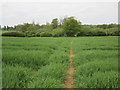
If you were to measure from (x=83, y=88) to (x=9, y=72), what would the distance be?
2.10 m

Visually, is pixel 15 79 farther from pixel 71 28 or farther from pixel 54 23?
pixel 54 23

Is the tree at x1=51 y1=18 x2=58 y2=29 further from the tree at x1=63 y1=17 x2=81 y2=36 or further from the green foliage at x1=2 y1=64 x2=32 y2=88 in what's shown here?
the green foliage at x1=2 y1=64 x2=32 y2=88

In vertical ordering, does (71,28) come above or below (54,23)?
below

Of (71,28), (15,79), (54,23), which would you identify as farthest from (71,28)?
(15,79)

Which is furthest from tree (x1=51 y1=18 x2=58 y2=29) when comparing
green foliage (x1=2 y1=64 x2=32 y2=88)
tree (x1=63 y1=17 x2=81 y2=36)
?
green foliage (x1=2 y1=64 x2=32 y2=88)

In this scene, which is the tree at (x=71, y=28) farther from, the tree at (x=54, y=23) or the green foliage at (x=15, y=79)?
the green foliage at (x=15, y=79)

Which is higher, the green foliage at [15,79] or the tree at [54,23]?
the tree at [54,23]

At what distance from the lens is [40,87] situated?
289 cm

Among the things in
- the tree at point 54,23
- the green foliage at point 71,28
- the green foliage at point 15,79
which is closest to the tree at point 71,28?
the green foliage at point 71,28

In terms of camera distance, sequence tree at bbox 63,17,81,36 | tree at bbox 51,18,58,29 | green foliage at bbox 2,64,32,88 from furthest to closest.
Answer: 1. tree at bbox 51,18,58,29
2. tree at bbox 63,17,81,36
3. green foliage at bbox 2,64,32,88

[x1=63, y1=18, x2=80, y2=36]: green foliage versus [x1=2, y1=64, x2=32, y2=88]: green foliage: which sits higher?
[x1=63, y1=18, x2=80, y2=36]: green foliage

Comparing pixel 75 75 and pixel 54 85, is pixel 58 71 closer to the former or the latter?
pixel 75 75

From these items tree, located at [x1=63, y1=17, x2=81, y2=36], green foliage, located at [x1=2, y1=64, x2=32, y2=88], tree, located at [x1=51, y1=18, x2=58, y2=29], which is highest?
tree, located at [x1=51, y1=18, x2=58, y2=29]

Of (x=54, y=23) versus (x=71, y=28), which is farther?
(x=54, y=23)
